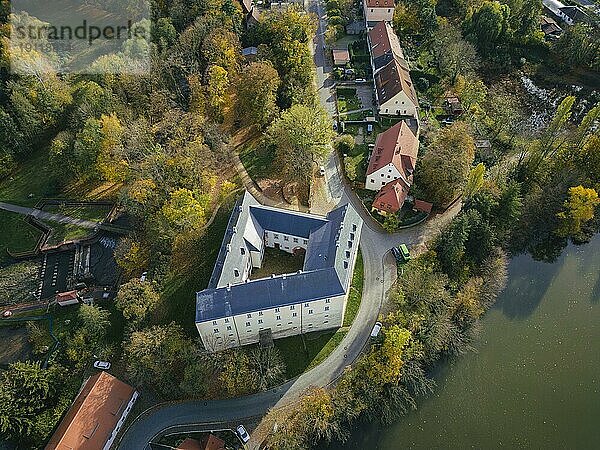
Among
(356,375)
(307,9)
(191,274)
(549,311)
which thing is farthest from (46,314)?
(307,9)

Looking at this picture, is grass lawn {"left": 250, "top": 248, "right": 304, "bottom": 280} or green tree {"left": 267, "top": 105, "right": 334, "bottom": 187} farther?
green tree {"left": 267, "top": 105, "right": 334, "bottom": 187}

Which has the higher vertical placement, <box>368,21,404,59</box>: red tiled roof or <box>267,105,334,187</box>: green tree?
<box>368,21,404,59</box>: red tiled roof

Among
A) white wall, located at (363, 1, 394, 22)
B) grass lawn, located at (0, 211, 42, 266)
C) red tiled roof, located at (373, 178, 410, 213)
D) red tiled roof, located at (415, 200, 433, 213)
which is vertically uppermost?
white wall, located at (363, 1, 394, 22)

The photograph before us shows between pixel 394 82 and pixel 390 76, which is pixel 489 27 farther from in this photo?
pixel 394 82

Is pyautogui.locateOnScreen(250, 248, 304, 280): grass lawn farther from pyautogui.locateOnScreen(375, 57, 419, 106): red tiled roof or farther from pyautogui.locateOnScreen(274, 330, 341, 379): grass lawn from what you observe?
pyautogui.locateOnScreen(375, 57, 419, 106): red tiled roof

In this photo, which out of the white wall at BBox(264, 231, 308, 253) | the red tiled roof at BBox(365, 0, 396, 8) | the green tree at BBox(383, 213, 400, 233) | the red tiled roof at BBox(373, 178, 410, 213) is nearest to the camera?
the white wall at BBox(264, 231, 308, 253)

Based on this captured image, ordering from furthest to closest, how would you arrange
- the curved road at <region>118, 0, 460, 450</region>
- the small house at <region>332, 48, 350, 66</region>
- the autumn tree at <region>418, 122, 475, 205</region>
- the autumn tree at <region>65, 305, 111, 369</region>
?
the small house at <region>332, 48, 350, 66</region>
the autumn tree at <region>418, 122, 475, 205</region>
the autumn tree at <region>65, 305, 111, 369</region>
the curved road at <region>118, 0, 460, 450</region>

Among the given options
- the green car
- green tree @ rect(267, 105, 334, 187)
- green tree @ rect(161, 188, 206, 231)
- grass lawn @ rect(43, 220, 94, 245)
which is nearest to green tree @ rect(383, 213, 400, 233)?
the green car

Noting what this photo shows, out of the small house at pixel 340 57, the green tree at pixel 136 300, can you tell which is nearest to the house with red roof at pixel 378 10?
the small house at pixel 340 57
